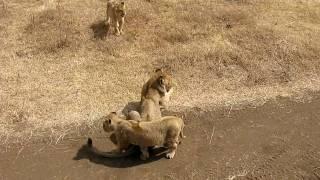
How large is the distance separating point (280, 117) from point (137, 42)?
407 centimetres

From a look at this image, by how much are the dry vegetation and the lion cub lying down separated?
1.28 metres

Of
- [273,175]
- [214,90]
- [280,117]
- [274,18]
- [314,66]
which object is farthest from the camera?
[274,18]

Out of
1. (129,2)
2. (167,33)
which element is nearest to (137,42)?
(167,33)

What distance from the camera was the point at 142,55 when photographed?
11273mm

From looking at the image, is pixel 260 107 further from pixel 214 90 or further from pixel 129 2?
pixel 129 2

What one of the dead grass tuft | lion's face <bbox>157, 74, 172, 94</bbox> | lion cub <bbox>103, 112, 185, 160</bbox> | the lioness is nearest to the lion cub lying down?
lion cub <bbox>103, 112, 185, 160</bbox>

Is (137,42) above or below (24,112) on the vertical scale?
above

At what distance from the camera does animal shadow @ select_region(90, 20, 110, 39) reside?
39.5ft

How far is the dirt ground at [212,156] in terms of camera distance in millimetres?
7977

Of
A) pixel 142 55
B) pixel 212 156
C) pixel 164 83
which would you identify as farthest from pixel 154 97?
pixel 142 55

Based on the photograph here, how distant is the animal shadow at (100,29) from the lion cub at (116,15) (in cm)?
16

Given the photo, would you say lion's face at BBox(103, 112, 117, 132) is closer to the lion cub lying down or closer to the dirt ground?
the lion cub lying down

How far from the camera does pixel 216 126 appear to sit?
9047mm

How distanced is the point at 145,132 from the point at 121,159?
753mm
